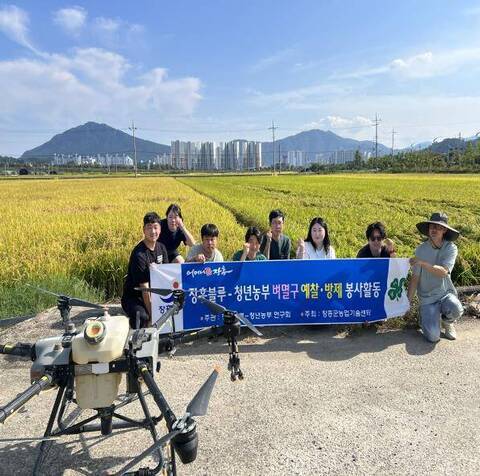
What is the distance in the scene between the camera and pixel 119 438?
10.7ft

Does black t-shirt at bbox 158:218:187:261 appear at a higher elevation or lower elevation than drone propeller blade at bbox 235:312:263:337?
lower

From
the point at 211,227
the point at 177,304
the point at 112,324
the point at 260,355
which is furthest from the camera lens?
the point at 211,227

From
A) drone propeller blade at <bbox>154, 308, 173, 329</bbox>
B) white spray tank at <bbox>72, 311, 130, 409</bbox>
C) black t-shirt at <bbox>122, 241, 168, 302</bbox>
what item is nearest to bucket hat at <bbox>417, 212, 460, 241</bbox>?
black t-shirt at <bbox>122, 241, 168, 302</bbox>

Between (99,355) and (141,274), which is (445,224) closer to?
(141,274)

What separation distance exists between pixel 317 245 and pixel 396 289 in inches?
47.4

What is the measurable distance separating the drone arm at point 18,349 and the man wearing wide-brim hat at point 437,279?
14.7ft

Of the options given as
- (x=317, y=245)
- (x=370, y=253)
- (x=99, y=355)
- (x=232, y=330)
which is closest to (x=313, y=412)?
(x=232, y=330)

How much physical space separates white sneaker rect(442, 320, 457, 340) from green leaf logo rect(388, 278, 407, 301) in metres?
0.66

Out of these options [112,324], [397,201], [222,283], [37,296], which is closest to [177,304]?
[112,324]

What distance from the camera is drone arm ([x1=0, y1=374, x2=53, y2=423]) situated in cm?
156

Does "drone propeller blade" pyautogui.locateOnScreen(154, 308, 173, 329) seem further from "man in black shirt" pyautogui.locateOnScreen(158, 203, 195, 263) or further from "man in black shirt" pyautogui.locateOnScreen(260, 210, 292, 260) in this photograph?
"man in black shirt" pyautogui.locateOnScreen(158, 203, 195, 263)

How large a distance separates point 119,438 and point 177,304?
57.3 inches

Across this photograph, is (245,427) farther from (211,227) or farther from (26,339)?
(26,339)

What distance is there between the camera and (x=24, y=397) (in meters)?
1.66
